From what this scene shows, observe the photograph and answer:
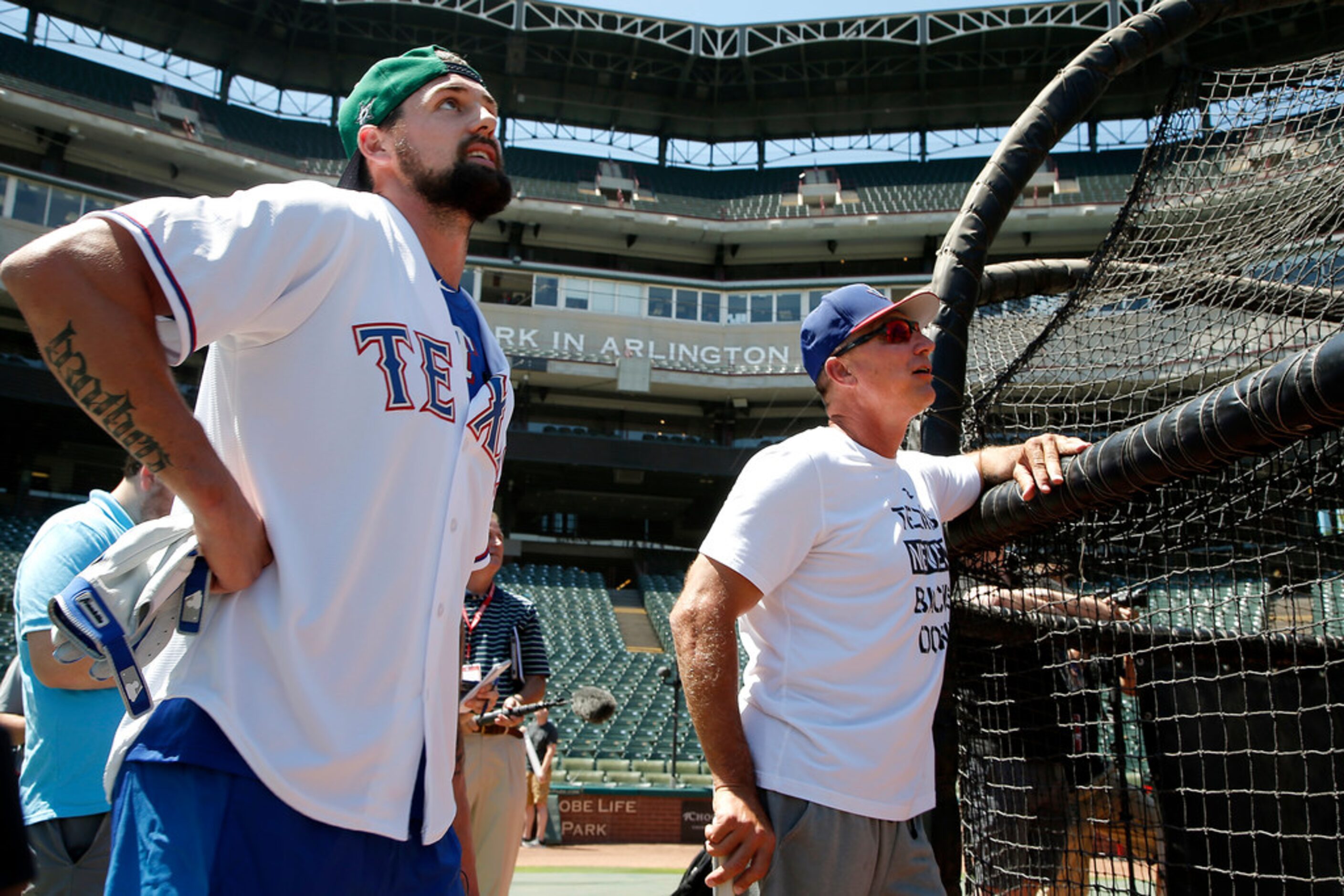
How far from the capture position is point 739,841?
6.93 feet

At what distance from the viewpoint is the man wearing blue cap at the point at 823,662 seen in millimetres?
2166

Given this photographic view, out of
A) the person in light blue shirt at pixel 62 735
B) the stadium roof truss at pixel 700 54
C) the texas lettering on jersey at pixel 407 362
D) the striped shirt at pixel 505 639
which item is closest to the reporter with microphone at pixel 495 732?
the striped shirt at pixel 505 639

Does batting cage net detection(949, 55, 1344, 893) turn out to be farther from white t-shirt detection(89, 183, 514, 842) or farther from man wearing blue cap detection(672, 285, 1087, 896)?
white t-shirt detection(89, 183, 514, 842)

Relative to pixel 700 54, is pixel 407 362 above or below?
below

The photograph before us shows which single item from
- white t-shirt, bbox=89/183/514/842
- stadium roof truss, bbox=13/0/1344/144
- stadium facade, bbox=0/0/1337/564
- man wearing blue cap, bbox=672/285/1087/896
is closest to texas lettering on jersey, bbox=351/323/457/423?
white t-shirt, bbox=89/183/514/842

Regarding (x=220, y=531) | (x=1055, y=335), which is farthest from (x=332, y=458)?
(x=1055, y=335)

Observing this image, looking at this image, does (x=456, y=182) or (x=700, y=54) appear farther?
(x=700, y=54)

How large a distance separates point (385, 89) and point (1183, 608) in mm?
2038

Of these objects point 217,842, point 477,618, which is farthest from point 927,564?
point 477,618

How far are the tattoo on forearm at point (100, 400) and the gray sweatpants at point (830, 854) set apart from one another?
1.47 metres

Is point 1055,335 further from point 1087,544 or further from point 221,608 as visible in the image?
point 221,608

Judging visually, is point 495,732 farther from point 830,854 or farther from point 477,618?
point 830,854

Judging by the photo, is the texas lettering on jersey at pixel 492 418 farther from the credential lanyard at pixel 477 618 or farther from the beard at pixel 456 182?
the credential lanyard at pixel 477 618

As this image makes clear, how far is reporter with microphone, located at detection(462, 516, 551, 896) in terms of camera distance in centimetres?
432
